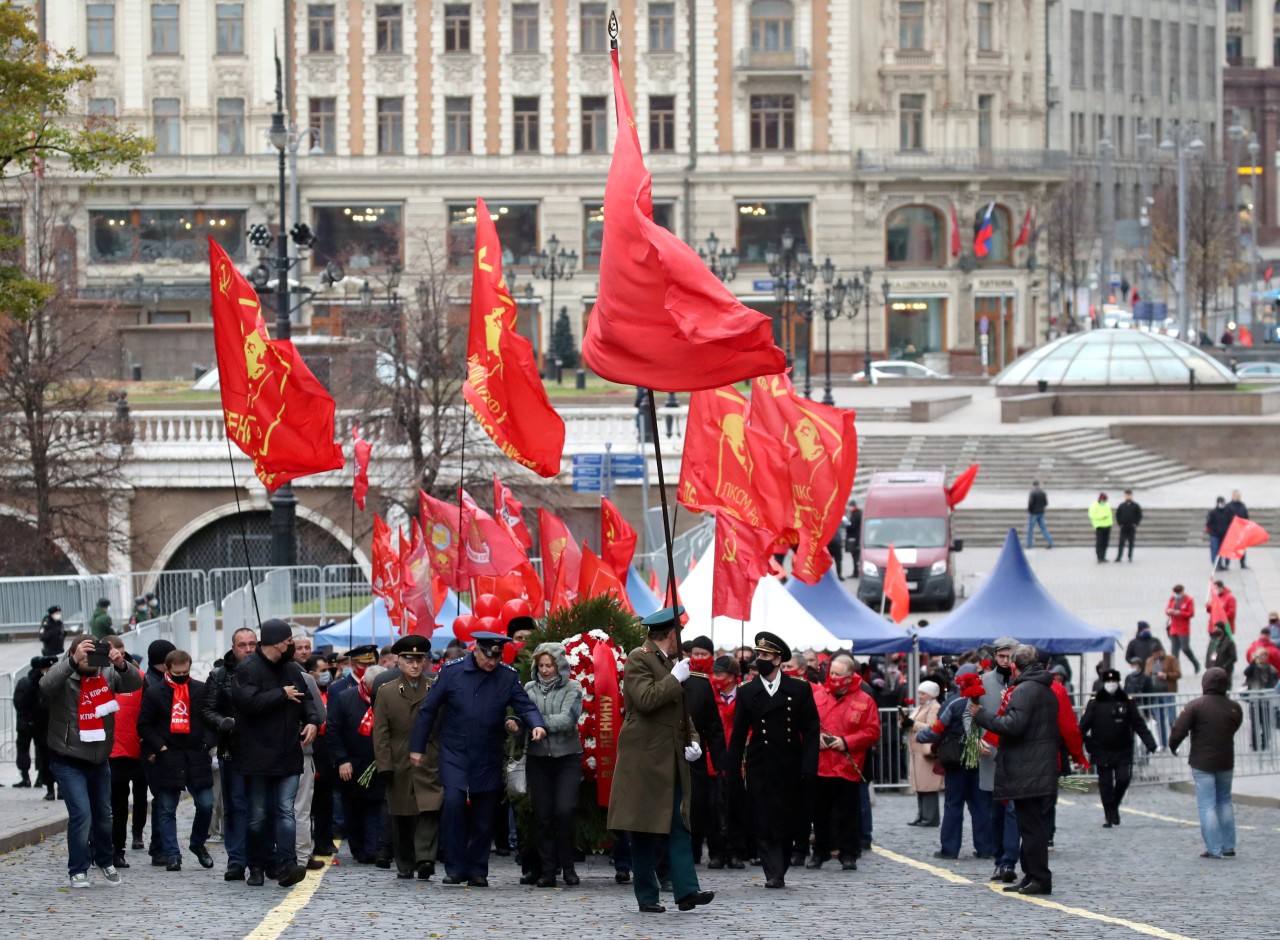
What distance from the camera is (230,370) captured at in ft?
56.3

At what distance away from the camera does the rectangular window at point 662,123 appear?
262ft

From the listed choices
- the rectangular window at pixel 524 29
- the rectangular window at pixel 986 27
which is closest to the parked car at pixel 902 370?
the rectangular window at pixel 986 27

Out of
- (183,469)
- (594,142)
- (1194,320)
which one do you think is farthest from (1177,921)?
(1194,320)

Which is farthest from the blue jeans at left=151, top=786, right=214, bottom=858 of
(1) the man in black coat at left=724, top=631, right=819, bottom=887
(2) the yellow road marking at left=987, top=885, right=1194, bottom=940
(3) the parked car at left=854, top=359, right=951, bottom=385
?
(3) the parked car at left=854, top=359, right=951, bottom=385

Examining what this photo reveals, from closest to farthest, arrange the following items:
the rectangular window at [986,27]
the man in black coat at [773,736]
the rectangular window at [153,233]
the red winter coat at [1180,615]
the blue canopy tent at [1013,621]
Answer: the man in black coat at [773,736]
the blue canopy tent at [1013,621]
the red winter coat at [1180,615]
the rectangular window at [153,233]
the rectangular window at [986,27]

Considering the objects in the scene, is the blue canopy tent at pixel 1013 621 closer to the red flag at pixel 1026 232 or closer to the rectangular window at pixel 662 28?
the red flag at pixel 1026 232

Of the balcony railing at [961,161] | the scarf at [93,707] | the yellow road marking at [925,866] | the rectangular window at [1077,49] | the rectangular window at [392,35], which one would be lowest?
the yellow road marking at [925,866]

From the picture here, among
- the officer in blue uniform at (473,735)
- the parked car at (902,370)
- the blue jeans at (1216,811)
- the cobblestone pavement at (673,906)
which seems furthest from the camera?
the parked car at (902,370)

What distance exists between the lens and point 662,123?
80.1 m

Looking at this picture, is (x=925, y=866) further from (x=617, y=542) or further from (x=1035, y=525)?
(x=1035, y=525)

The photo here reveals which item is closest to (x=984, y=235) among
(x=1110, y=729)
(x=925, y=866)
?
(x=1110, y=729)

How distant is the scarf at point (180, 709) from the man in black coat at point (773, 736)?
3.22 m

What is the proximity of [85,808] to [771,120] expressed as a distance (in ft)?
226

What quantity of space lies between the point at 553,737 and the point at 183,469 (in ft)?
96.2
